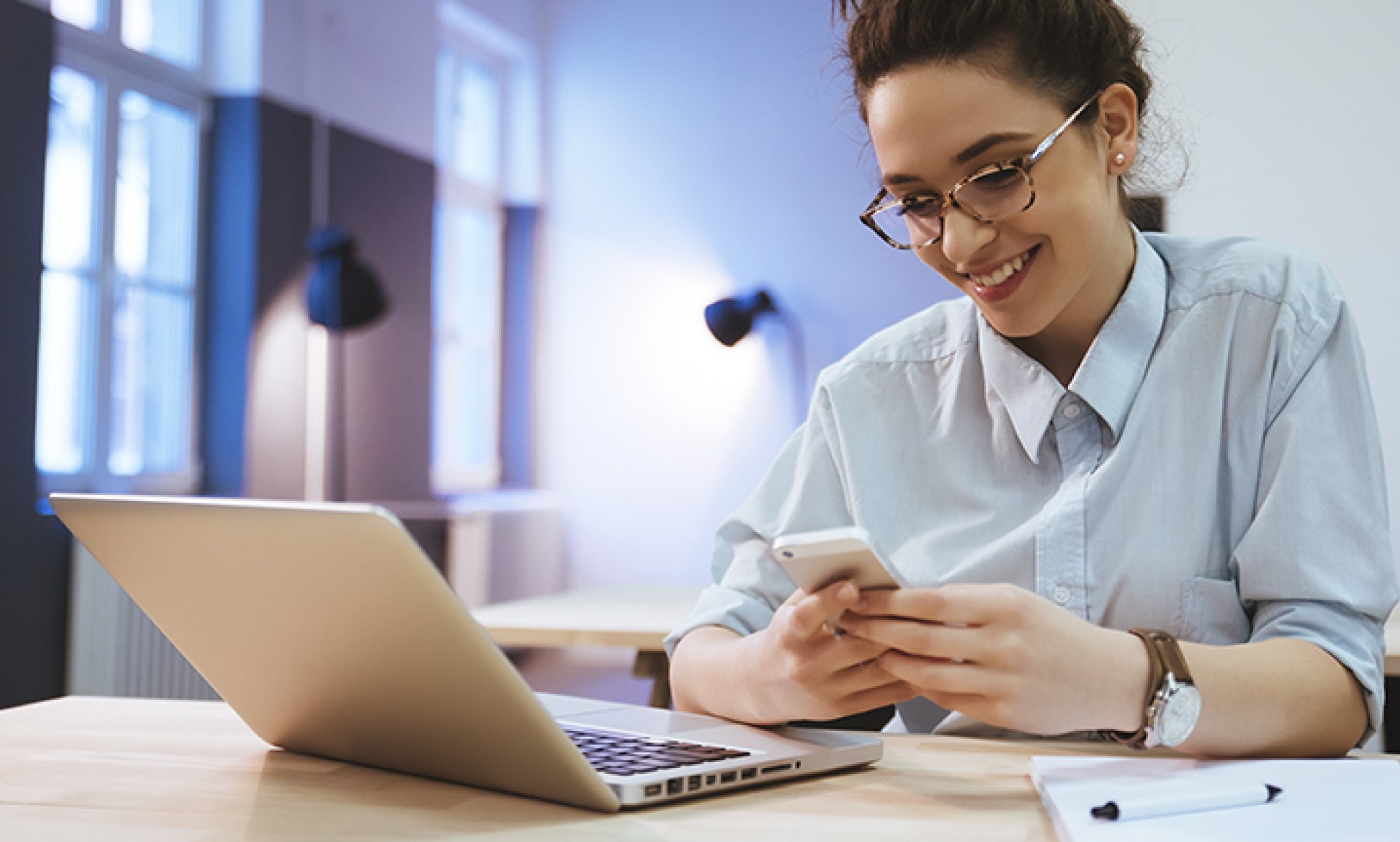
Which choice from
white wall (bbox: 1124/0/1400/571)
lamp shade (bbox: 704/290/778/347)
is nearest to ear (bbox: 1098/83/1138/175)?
white wall (bbox: 1124/0/1400/571)

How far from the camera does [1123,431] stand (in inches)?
42.6

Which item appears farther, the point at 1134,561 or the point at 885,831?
the point at 1134,561

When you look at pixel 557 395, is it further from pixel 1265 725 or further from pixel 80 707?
pixel 1265 725

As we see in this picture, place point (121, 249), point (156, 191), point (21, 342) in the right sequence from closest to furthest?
1. point (21, 342)
2. point (121, 249)
3. point (156, 191)

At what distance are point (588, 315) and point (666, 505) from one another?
0.87m

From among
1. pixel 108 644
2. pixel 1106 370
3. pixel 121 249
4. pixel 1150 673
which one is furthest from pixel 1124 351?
pixel 121 249

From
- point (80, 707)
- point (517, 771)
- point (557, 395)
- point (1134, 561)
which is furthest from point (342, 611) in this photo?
point (557, 395)

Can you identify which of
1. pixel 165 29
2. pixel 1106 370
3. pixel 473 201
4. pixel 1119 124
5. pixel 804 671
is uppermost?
Answer: pixel 165 29

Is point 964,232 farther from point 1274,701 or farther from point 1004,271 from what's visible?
point 1274,701

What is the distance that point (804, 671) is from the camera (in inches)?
32.6

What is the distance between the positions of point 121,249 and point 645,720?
10.1 ft

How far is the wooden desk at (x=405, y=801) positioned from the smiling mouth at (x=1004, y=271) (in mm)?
413

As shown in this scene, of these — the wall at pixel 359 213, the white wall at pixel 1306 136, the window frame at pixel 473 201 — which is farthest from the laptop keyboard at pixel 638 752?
the window frame at pixel 473 201

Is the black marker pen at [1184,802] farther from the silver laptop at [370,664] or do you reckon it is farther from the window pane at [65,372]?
the window pane at [65,372]
